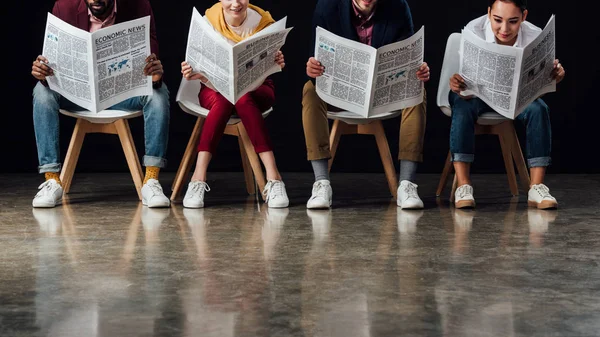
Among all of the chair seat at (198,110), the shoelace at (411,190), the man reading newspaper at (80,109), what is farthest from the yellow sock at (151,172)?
the shoelace at (411,190)

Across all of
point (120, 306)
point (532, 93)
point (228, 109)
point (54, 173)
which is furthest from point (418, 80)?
point (120, 306)

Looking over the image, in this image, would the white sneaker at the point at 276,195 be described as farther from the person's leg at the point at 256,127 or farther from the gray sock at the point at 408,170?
the gray sock at the point at 408,170

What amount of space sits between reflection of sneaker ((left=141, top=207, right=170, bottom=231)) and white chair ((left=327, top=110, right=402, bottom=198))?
77 cm

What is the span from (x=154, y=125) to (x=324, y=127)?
0.70m

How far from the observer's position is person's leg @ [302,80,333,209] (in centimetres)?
400

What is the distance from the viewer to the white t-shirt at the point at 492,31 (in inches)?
157

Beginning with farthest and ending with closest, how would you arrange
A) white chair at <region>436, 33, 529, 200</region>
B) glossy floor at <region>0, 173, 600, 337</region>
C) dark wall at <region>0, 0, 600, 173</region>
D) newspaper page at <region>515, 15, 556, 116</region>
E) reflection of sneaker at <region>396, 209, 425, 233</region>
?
1. dark wall at <region>0, 0, 600, 173</region>
2. white chair at <region>436, 33, 529, 200</region>
3. newspaper page at <region>515, 15, 556, 116</region>
4. reflection of sneaker at <region>396, 209, 425, 233</region>
5. glossy floor at <region>0, 173, 600, 337</region>

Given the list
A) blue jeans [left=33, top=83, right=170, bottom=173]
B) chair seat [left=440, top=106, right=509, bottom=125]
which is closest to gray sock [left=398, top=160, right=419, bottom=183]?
chair seat [left=440, top=106, right=509, bottom=125]

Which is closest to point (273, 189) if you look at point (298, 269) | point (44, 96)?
→ point (44, 96)

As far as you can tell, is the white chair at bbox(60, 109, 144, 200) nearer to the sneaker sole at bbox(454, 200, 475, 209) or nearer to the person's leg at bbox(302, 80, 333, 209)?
the person's leg at bbox(302, 80, 333, 209)

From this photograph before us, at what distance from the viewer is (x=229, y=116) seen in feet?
13.3

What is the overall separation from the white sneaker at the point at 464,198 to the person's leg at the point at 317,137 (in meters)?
0.52

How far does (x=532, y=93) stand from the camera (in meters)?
3.87

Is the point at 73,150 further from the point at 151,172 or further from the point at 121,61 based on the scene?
the point at 121,61
